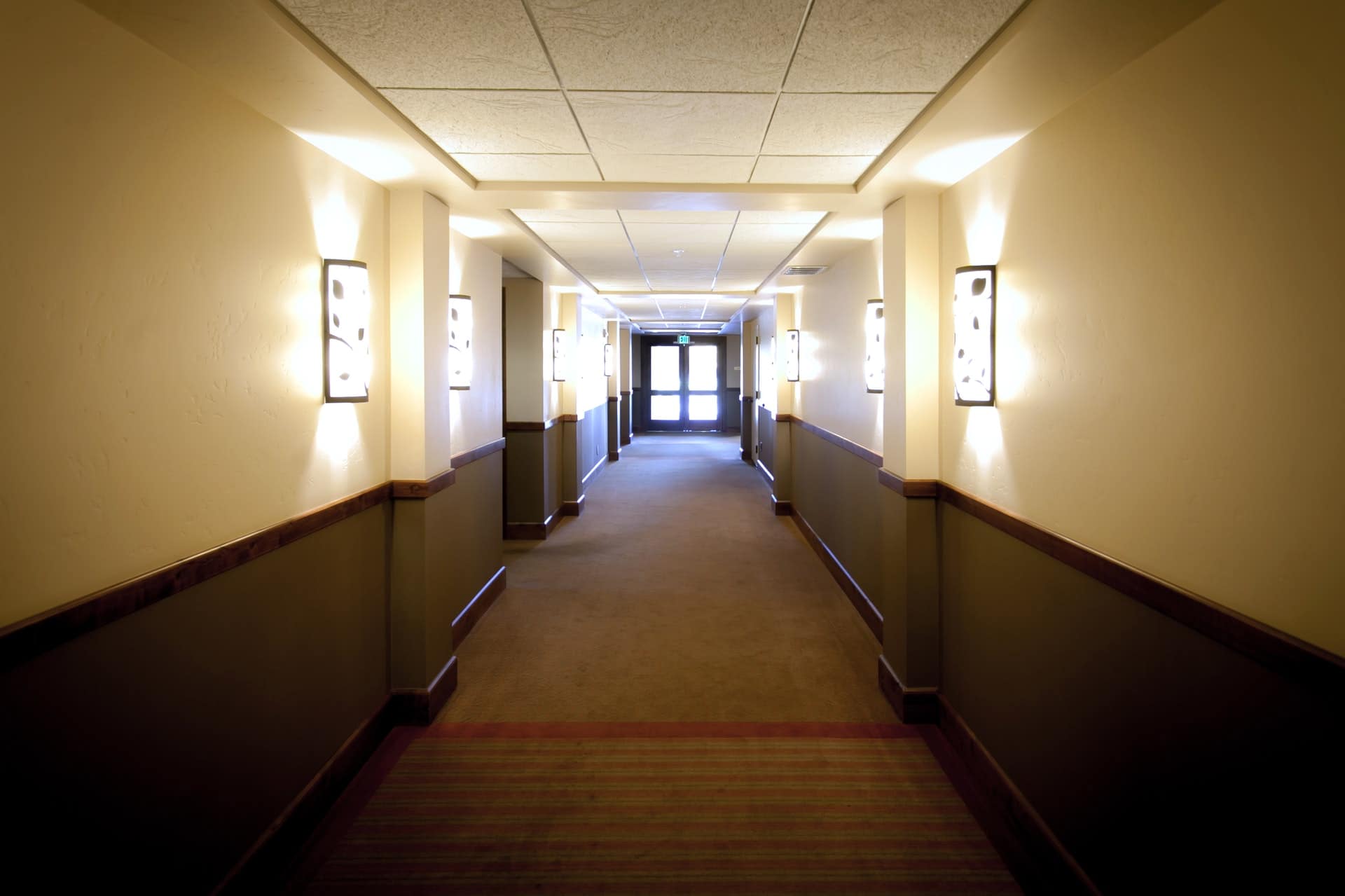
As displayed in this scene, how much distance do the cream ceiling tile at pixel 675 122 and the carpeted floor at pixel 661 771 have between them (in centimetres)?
241

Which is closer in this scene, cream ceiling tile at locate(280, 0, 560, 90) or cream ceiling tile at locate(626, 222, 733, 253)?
cream ceiling tile at locate(280, 0, 560, 90)

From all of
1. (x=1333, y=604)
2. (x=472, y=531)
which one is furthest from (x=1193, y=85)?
(x=472, y=531)

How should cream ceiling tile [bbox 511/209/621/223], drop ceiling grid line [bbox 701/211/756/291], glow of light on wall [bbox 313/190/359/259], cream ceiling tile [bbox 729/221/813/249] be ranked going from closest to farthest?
glow of light on wall [bbox 313/190/359/259] → cream ceiling tile [bbox 511/209/621/223] → drop ceiling grid line [bbox 701/211/756/291] → cream ceiling tile [bbox 729/221/813/249]

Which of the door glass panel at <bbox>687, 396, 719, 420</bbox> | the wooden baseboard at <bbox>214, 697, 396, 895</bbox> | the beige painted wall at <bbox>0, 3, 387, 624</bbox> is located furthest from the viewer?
the door glass panel at <bbox>687, 396, 719, 420</bbox>

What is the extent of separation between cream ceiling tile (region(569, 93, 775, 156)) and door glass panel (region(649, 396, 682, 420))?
1407 centimetres

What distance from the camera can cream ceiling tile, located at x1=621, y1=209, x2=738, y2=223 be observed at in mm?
3926

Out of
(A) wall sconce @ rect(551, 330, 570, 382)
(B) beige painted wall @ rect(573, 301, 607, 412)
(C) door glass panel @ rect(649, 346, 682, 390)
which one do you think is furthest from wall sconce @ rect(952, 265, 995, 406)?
(C) door glass panel @ rect(649, 346, 682, 390)

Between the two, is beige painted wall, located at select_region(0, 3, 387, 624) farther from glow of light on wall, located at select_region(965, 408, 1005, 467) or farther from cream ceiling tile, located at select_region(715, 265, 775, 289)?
cream ceiling tile, located at select_region(715, 265, 775, 289)

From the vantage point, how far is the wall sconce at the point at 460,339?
12.8 feet

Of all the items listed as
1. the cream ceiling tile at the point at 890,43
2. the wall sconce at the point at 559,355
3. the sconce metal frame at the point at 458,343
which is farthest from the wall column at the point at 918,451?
the wall sconce at the point at 559,355

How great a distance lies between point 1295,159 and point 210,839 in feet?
9.53

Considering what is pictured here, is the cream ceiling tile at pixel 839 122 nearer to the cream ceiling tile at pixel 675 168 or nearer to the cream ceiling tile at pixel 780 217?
the cream ceiling tile at pixel 675 168

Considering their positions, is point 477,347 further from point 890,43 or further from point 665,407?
point 665,407

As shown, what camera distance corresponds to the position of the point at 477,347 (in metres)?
4.56
